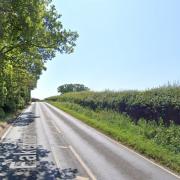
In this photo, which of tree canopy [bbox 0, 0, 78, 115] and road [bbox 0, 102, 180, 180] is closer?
road [bbox 0, 102, 180, 180]

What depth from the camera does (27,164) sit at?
1467cm

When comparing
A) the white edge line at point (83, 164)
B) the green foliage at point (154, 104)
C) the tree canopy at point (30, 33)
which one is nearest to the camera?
the white edge line at point (83, 164)

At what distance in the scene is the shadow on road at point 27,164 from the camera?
12734mm

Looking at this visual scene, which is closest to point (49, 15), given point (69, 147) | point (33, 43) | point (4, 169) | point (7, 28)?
point (33, 43)

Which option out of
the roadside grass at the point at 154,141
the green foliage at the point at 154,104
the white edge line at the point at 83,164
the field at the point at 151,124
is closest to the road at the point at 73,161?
the white edge line at the point at 83,164

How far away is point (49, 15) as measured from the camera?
2217 centimetres

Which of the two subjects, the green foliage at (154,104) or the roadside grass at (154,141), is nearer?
the roadside grass at (154,141)

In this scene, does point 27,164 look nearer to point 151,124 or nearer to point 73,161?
point 73,161

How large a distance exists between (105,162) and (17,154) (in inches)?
166

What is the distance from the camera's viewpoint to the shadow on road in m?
12.7

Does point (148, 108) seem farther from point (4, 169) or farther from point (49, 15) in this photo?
point (4, 169)

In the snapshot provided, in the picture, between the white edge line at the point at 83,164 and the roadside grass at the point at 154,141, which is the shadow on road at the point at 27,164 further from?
the roadside grass at the point at 154,141

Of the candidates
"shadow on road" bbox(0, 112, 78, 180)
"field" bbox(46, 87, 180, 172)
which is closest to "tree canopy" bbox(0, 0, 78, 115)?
"shadow on road" bbox(0, 112, 78, 180)

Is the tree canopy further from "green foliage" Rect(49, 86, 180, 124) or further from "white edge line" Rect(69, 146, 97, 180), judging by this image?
"green foliage" Rect(49, 86, 180, 124)
